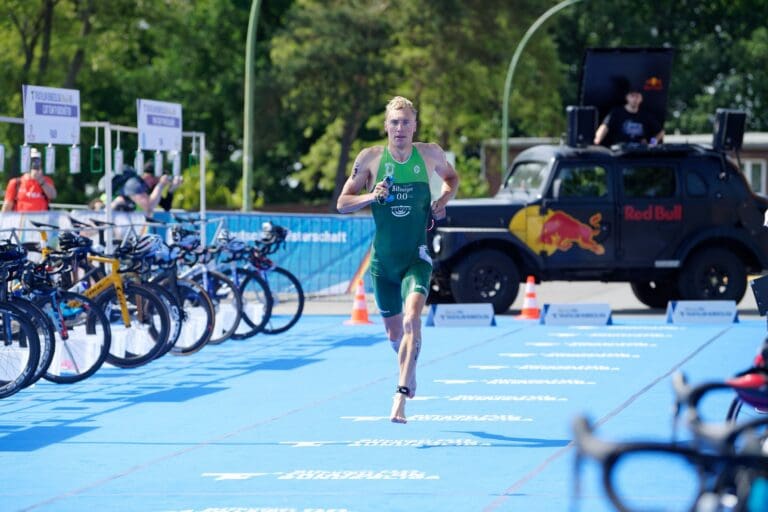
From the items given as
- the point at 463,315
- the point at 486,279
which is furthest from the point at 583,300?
the point at 463,315

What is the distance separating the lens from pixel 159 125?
698 inches

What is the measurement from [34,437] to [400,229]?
2.63 m

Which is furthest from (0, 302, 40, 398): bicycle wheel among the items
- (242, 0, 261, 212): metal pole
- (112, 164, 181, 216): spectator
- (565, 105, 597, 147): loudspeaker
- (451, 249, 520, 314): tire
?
(242, 0, 261, 212): metal pole

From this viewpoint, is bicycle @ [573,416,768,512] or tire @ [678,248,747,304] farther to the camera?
tire @ [678,248,747,304]

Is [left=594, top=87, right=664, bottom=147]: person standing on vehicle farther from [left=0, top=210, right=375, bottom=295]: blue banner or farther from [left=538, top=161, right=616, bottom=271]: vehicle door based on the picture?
[left=0, top=210, right=375, bottom=295]: blue banner

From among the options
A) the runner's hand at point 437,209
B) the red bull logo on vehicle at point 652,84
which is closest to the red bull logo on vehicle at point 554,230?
the red bull logo on vehicle at point 652,84

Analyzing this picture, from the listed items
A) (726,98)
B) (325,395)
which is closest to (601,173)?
(325,395)

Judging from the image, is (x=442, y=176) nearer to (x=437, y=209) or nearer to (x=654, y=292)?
(x=437, y=209)

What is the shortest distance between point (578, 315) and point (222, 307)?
4.75 m

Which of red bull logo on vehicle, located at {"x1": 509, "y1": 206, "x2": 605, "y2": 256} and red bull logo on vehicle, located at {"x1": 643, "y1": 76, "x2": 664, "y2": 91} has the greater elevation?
red bull logo on vehicle, located at {"x1": 643, "y1": 76, "x2": 664, "y2": 91}

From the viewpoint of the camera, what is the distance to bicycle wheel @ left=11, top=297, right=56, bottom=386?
455 inches

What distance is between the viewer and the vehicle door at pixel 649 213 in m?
→ 20.3

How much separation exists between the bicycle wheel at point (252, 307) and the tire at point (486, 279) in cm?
370

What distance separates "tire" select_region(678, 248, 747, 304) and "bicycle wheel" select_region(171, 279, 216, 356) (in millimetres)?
7957
